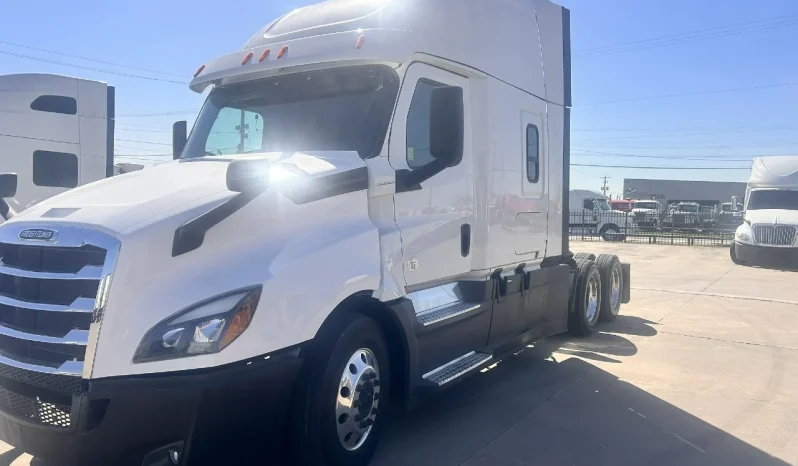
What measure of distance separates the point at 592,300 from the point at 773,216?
12.8 metres

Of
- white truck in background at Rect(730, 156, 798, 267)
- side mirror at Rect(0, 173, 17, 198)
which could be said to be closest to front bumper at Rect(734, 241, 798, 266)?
white truck in background at Rect(730, 156, 798, 267)

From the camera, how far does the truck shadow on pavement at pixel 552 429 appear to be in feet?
15.1

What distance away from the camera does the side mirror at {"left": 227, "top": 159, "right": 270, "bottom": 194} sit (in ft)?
11.7

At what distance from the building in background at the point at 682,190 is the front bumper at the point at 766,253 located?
74648 millimetres

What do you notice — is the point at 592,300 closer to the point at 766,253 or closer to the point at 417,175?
the point at 417,175

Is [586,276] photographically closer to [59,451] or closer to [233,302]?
[233,302]

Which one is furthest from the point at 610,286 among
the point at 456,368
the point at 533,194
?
the point at 456,368

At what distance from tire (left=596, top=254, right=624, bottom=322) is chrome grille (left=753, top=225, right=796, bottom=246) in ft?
35.6

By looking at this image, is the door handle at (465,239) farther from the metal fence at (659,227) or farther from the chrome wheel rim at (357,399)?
the metal fence at (659,227)

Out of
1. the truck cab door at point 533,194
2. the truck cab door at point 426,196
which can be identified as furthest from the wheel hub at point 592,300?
the truck cab door at point 426,196

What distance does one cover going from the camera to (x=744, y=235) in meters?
19.1

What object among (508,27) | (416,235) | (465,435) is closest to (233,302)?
(416,235)

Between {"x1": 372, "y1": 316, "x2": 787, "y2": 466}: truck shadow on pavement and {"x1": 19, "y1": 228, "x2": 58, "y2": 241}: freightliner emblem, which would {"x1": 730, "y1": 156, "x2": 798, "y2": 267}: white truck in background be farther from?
{"x1": 19, "y1": 228, "x2": 58, "y2": 241}: freightliner emblem

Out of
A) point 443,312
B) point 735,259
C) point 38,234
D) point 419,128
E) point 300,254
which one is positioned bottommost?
point 735,259
